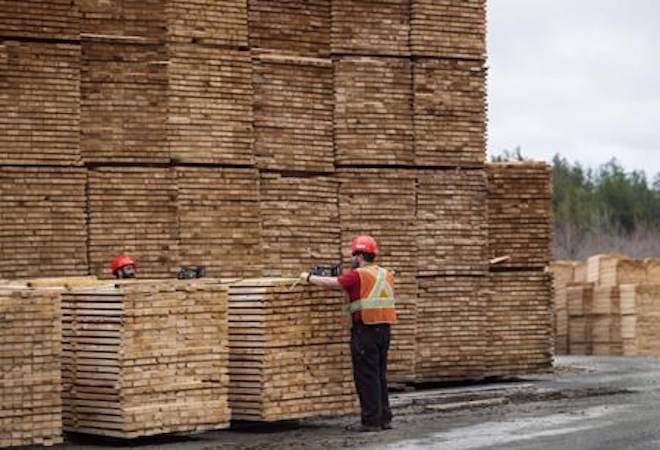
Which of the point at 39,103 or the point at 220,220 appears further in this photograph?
the point at 220,220

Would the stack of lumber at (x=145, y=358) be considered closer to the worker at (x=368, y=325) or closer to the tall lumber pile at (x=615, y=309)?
the worker at (x=368, y=325)

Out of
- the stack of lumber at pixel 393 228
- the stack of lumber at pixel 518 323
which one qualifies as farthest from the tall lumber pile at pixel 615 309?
the stack of lumber at pixel 393 228

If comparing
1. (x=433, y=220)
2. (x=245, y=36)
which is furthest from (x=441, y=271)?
(x=245, y=36)

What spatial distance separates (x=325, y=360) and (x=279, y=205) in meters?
Result: 3.58

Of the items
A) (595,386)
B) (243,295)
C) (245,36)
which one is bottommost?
(595,386)

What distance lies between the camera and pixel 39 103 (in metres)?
16.0

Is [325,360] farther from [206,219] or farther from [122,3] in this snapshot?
[122,3]

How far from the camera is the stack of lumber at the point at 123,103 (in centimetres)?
1644

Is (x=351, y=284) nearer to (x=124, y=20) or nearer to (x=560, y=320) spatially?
(x=124, y=20)

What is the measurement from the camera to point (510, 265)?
19656mm

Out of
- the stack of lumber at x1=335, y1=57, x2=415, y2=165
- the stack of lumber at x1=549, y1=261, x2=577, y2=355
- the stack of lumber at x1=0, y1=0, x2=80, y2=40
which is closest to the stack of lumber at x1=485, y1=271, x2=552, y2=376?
the stack of lumber at x1=335, y1=57, x2=415, y2=165

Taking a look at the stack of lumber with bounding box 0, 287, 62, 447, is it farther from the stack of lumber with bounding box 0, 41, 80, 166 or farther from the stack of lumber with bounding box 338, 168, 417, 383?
the stack of lumber with bounding box 338, 168, 417, 383

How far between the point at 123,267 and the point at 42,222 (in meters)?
1.02

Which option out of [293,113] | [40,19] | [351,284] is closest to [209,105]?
[293,113]
